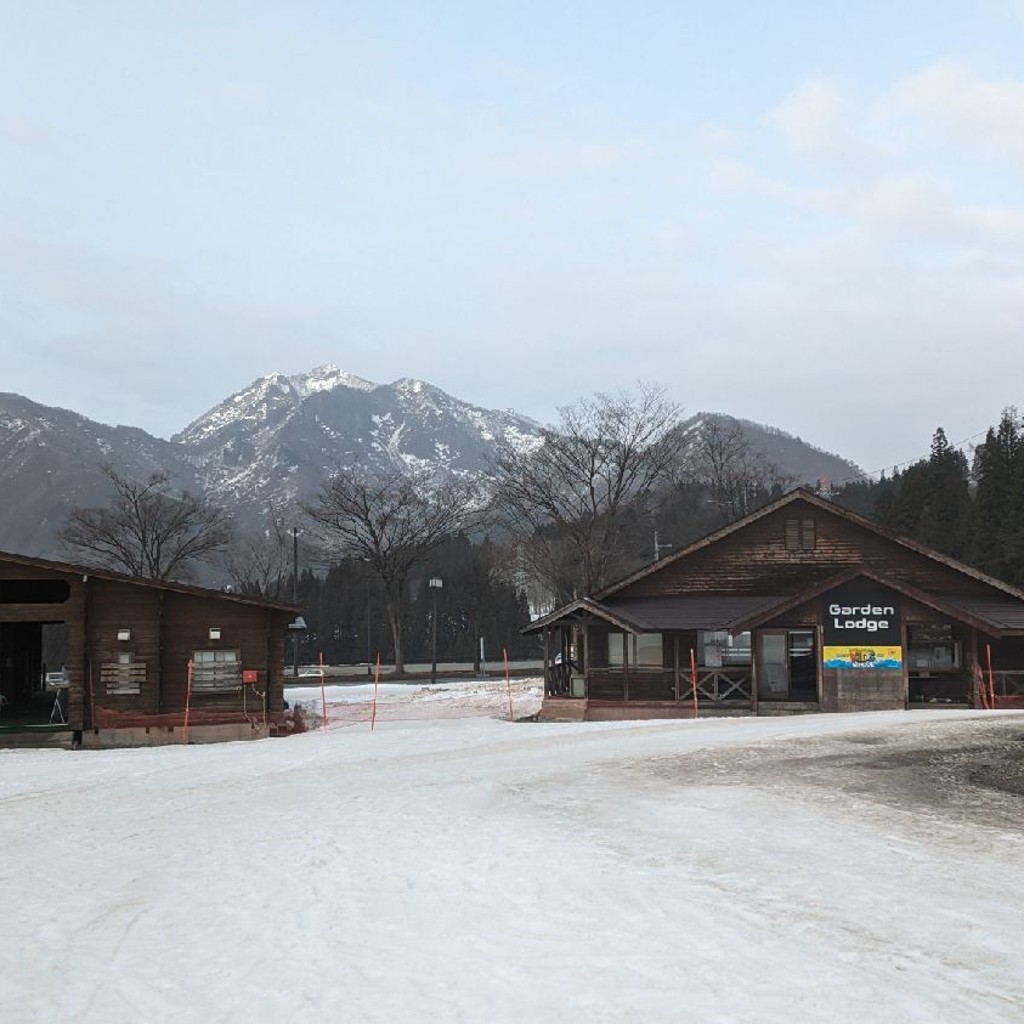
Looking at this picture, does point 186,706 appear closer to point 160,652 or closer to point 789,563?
point 160,652

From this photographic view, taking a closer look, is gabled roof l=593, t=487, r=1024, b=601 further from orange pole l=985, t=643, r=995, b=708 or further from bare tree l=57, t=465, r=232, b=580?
bare tree l=57, t=465, r=232, b=580

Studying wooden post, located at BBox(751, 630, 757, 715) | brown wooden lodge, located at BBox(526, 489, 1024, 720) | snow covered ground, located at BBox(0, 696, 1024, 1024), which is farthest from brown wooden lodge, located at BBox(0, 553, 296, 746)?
wooden post, located at BBox(751, 630, 757, 715)

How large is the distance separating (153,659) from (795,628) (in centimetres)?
1822

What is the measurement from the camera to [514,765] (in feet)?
60.0

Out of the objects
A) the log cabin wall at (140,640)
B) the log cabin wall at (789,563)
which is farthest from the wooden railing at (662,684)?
the log cabin wall at (140,640)

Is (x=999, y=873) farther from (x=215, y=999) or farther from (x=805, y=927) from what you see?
(x=215, y=999)

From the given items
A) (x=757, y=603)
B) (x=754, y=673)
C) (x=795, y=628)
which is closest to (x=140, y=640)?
(x=754, y=673)

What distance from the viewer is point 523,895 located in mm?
8977

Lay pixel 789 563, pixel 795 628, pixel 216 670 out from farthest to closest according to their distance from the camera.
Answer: pixel 789 563 < pixel 795 628 < pixel 216 670

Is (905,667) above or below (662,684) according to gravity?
above

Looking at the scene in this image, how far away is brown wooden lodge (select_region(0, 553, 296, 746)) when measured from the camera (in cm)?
2569

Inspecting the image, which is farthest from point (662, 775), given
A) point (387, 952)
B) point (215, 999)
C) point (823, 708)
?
point (823, 708)

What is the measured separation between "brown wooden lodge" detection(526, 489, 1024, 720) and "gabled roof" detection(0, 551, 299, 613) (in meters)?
9.24

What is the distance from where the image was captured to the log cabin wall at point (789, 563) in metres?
32.1
